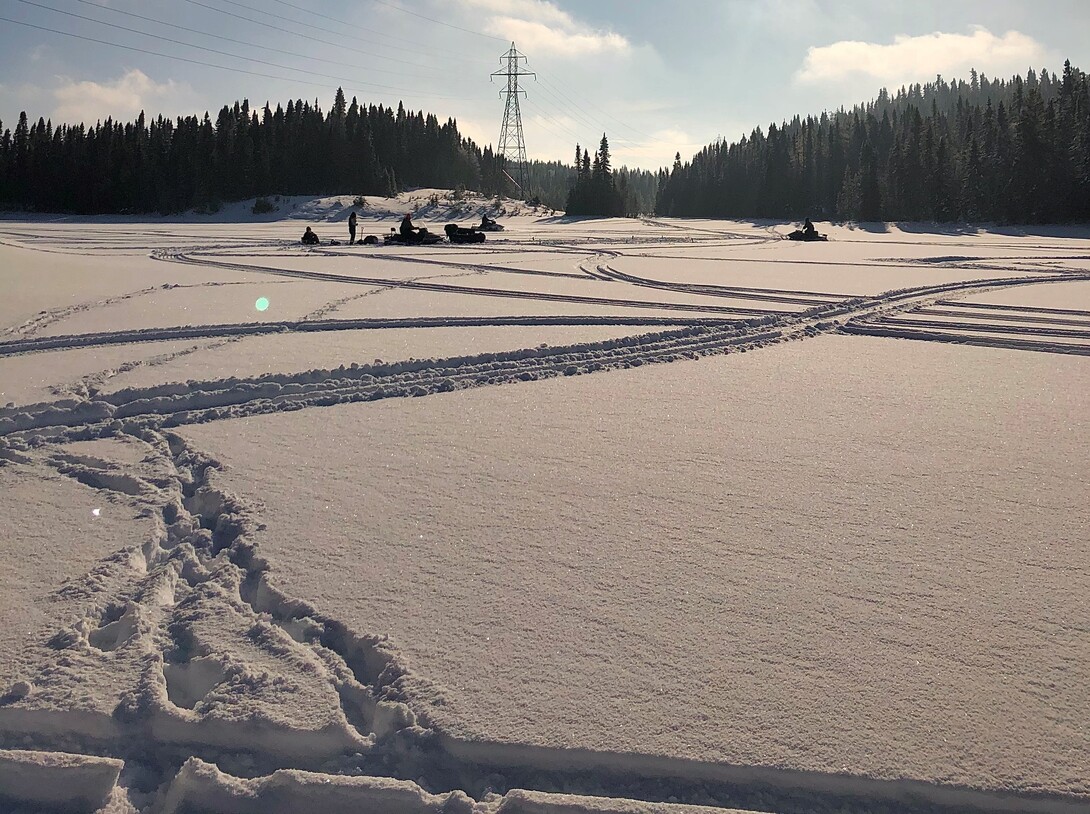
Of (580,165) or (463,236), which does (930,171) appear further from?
(463,236)

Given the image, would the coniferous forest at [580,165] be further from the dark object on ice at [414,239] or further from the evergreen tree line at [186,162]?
the dark object on ice at [414,239]

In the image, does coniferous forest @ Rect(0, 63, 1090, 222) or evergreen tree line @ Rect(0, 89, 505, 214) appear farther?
evergreen tree line @ Rect(0, 89, 505, 214)

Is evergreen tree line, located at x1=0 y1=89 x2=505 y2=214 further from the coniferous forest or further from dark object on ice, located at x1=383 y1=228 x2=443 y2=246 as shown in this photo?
dark object on ice, located at x1=383 y1=228 x2=443 y2=246

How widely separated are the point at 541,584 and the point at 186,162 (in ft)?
246

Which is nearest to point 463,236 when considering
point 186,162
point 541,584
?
point 541,584

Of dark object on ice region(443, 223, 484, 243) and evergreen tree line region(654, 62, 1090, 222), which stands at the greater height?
evergreen tree line region(654, 62, 1090, 222)

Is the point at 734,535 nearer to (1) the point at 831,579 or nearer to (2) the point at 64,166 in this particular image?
(1) the point at 831,579

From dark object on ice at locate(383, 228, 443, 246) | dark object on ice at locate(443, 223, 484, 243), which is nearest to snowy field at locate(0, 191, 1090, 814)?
dark object on ice at locate(383, 228, 443, 246)

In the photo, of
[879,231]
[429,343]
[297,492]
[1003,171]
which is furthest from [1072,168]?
[297,492]

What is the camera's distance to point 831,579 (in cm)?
311

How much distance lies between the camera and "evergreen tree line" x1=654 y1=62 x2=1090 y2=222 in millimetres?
53031

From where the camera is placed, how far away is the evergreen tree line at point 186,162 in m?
66.3

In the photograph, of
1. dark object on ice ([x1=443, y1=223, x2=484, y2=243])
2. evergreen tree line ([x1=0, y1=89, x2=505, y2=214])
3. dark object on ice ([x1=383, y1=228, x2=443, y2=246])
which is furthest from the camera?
evergreen tree line ([x1=0, y1=89, x2=505, y2=214])

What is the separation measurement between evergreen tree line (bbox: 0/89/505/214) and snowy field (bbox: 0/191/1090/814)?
63751 mm
